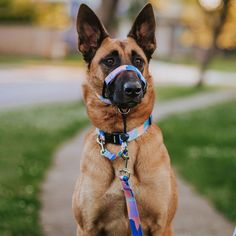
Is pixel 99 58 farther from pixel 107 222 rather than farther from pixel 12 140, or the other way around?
pixel 12 140

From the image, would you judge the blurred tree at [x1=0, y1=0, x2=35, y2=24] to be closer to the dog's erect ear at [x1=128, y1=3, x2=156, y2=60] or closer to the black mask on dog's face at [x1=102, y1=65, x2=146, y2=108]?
the dog's erect ear at [x1=128, y1=3, x2=156, y2=60]

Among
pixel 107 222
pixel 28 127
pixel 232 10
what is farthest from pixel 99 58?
pixel 232 10

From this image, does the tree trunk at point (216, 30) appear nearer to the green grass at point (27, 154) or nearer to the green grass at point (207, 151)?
the green grass at point (207, 151)

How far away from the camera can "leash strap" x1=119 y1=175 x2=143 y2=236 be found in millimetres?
3834

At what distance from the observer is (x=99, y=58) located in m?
4.14

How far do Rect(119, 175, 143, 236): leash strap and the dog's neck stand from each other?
1.39 ft

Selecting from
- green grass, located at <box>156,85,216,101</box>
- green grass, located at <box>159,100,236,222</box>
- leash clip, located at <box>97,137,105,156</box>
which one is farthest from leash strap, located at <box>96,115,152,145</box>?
green grass, located at <box>156,85,216,101</box>

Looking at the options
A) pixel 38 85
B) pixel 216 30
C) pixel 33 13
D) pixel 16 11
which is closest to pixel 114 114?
pixel 38 85

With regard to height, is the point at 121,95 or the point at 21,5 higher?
the point at 121,95

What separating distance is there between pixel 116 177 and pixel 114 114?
44cm

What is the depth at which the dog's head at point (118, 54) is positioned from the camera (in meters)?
3.87

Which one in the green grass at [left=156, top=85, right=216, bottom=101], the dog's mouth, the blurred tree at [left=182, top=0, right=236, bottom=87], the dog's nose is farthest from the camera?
the blurred tree at [left=182, top=0, right=236, bottom=87]

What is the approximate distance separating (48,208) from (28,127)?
218 inches

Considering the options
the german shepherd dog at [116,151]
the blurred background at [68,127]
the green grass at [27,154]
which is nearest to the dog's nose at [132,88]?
the german shepherd dog at [116,151]
